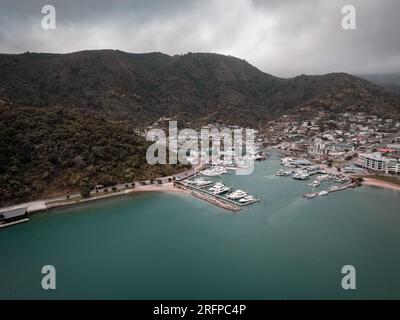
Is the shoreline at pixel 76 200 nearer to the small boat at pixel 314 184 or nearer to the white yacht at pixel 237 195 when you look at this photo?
the white yacht at pixel 237 195

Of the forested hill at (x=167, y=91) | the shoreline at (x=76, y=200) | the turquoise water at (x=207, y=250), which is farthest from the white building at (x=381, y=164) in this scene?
the forested hill at (x=167, y=91)

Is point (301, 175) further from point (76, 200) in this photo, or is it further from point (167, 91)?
point (167, 91)

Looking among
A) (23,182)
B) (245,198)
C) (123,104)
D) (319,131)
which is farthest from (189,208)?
(123,104)

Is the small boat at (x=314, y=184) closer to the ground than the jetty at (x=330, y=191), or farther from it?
farther from it

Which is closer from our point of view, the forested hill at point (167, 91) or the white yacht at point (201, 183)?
the white yacht at point (201, 183)

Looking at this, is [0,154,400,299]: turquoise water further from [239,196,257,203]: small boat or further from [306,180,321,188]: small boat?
[306,180,321,188]: small boat

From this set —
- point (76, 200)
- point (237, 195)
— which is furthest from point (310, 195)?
point (76, 200)
